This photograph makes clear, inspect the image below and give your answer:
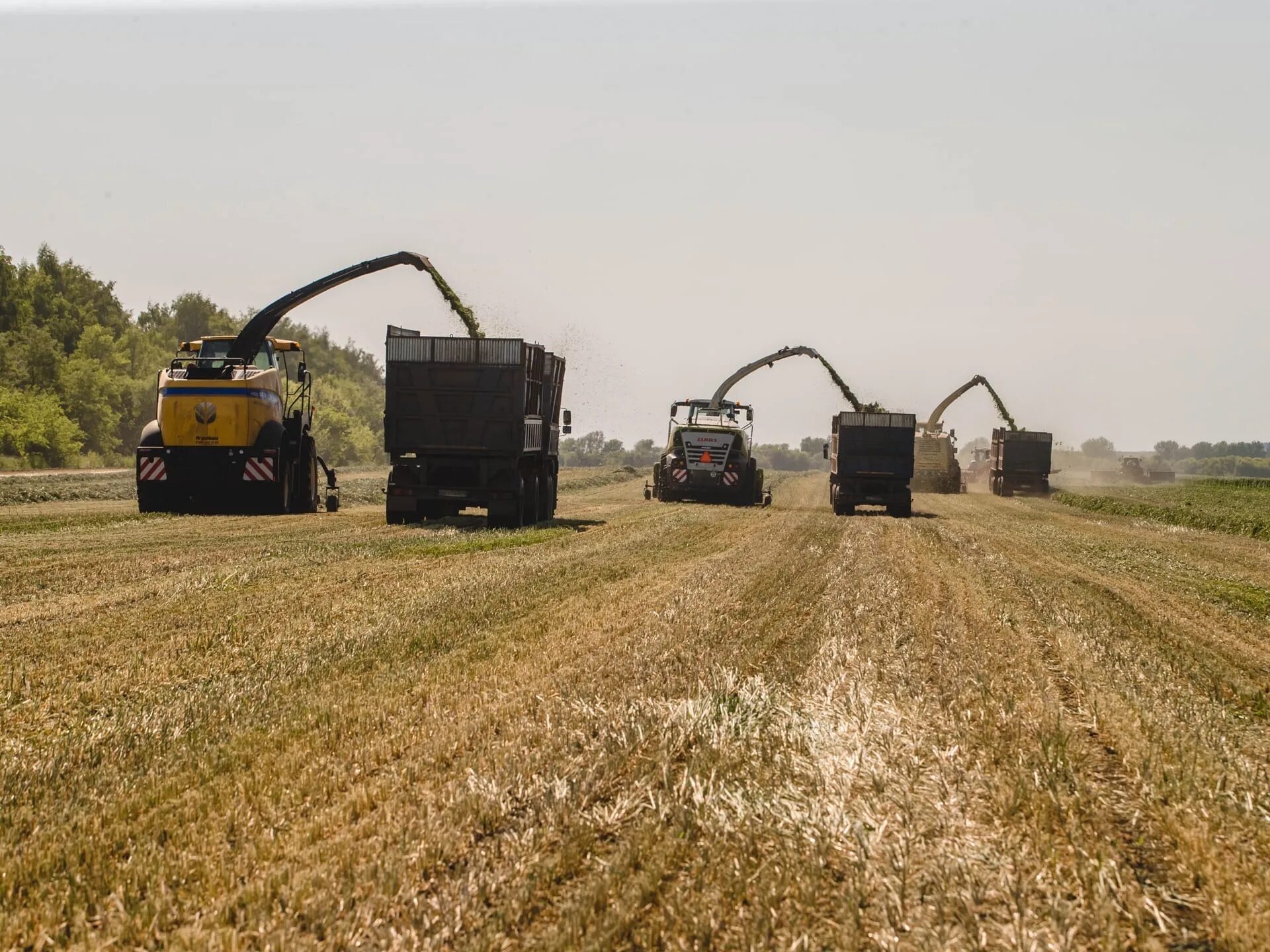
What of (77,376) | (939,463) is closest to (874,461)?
(939,463)

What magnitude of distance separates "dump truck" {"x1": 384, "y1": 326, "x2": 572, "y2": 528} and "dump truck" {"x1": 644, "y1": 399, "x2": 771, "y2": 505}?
492 inches

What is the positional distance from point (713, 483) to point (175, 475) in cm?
1530

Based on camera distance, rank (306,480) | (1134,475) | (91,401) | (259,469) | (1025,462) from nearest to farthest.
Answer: (259,469), (306,480), (1025,462), (91,401), (1134,475)

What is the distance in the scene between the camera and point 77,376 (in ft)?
206

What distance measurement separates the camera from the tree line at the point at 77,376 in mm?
57500

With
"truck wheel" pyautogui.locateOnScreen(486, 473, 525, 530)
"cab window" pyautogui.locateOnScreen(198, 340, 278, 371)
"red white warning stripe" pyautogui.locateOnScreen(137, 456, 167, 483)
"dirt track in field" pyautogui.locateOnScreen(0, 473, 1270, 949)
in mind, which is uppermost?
"cab window" pyautogui.locateOnScreen(198, 340, 278, 371)

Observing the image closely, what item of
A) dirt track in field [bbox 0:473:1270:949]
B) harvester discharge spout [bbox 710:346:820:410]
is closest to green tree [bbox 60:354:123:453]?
harvester discharge spout [bbox 710:346:820:410]

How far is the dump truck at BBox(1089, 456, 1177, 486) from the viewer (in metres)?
72.0

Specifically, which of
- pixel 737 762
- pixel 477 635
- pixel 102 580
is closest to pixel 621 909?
pixel 737 762

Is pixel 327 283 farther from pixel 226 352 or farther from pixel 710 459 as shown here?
pixel 710 459

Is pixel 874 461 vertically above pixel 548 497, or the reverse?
pixel 874 461

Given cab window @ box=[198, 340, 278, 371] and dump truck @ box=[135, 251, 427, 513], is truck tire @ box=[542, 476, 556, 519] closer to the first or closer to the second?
dump truck @ box=[135, 251, 427, 513]

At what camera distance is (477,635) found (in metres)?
8.93

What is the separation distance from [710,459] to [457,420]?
43.6 ft
